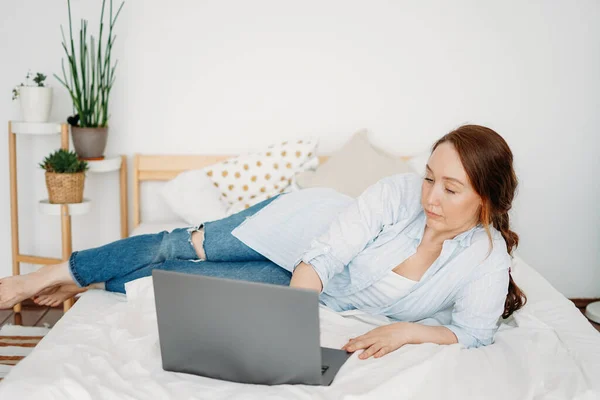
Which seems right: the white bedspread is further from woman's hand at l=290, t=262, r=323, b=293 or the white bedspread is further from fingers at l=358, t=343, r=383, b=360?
woman's hand at l=290, t=262, r=323, b=293

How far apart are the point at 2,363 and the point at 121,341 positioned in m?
0.96

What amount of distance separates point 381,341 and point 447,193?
0.41 m

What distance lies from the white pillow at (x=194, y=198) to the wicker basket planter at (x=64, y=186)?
1.16 feet

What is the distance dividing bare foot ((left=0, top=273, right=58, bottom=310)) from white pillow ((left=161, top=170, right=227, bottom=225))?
866 mm

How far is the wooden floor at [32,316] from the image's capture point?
2.82 metres

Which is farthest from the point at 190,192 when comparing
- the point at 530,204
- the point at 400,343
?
the point at 530,204

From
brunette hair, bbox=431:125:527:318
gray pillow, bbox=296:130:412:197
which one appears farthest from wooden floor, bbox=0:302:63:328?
brunette hair, bbox=431:125:527:318

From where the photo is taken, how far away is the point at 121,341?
1654 millimetres

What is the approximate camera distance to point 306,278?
5.48ft

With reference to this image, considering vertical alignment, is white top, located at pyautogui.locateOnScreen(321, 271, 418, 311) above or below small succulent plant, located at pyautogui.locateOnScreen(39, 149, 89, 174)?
below

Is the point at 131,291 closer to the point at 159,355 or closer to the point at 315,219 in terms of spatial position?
A: the point at 159,355

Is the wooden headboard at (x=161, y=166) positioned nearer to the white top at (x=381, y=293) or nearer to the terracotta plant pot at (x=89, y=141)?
the terracotta plant pot at (x=89, y=141)

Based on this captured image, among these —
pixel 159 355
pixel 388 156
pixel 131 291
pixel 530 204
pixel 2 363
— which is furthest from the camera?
pixel 530 204

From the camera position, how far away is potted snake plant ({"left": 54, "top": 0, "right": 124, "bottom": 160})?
280 centimetres
